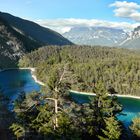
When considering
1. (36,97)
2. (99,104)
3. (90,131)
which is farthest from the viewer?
(99,104)

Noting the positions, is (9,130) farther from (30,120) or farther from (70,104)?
(70,104)

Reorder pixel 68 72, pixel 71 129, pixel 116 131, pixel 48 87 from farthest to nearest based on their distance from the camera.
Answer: pixel 116 131 → pixel 71 129 → pixel 48 87 → pixel 68 72

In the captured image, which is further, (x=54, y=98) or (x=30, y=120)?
(x=30, y=120)

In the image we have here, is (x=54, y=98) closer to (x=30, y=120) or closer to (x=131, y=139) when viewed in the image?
(x=30, y=120)

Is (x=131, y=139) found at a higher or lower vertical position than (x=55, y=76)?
lower

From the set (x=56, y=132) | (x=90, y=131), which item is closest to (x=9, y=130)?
(x=90, y=131)

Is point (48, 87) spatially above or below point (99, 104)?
above

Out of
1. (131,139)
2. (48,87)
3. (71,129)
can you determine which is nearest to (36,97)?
(48,87)

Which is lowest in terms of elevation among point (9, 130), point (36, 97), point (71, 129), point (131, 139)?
point (131, 139)

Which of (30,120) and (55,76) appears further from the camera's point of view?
(30,120)
